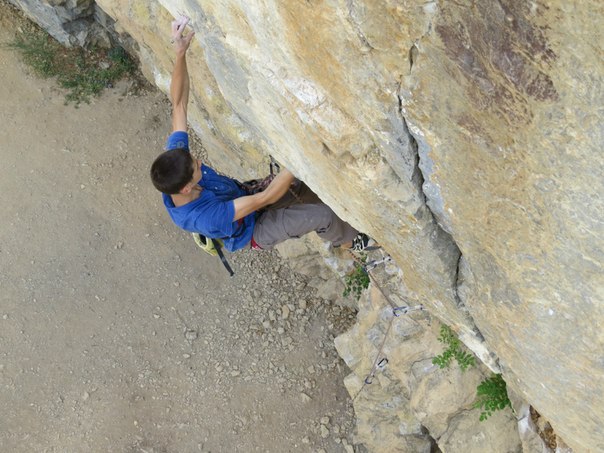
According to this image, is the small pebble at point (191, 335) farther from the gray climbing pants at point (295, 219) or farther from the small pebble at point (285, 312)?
the gray climbing pants at point (295, 219)

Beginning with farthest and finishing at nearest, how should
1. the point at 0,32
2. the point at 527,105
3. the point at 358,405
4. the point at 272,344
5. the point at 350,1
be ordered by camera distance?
the point at 0,32, the point at 272,344, the point at 358,405, the point at 350,1, the point at 527,105

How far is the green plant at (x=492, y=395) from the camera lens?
6.68m

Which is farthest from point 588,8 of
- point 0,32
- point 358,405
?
point 0,32

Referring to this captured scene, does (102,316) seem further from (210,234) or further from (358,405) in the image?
(210,234)

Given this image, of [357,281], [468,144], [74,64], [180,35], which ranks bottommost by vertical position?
[74,64]

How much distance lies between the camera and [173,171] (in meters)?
5.54

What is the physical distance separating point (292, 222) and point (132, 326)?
5883 mm

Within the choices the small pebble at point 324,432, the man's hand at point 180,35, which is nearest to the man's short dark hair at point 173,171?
the man's hand at point 180,35

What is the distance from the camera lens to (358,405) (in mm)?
9414

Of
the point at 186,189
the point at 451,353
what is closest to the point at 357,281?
the point at 451,353

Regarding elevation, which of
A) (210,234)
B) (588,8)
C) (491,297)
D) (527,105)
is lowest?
(210,234)

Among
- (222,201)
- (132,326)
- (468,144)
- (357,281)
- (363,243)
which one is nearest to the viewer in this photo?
(468,144)

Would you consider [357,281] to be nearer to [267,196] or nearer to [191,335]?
[191,335]

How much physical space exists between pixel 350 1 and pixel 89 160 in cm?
1029
